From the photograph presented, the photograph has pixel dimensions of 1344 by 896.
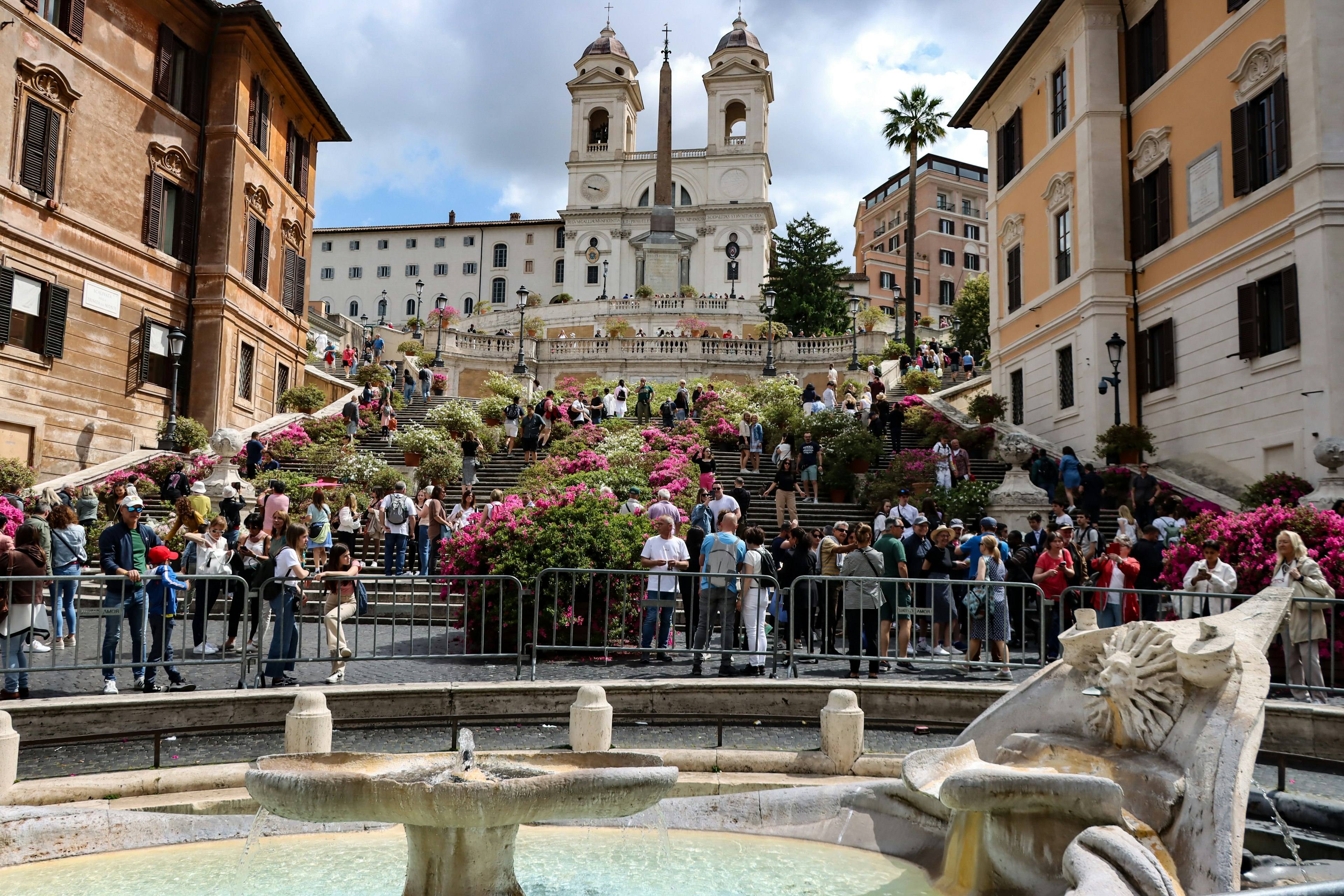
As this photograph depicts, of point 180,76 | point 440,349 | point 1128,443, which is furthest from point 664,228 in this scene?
point 1128,443

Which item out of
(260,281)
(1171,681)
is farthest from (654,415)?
(1171,681)

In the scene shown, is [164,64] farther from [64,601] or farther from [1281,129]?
[1281,129]

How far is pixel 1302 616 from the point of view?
9.45m

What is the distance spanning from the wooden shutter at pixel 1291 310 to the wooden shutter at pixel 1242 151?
223cm

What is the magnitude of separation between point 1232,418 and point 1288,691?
39.0 ft

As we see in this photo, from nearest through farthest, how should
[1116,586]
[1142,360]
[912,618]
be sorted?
[912,618] → [1116,586] → [1142,360]

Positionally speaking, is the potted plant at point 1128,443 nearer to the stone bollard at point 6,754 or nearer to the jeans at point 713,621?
the jeans at point 713,621

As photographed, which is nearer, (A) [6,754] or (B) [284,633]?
(A) [6,754]

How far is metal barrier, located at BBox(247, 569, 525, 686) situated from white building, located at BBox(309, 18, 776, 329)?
5875 centimetres

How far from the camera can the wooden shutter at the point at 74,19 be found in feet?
74.8

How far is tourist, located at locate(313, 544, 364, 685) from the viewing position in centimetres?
904

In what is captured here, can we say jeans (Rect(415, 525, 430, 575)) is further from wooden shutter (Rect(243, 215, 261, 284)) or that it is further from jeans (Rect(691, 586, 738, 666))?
wooden shutter (Rect(243, 215, 261, 284))

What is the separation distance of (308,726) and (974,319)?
5243 cm

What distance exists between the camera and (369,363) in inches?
1610
